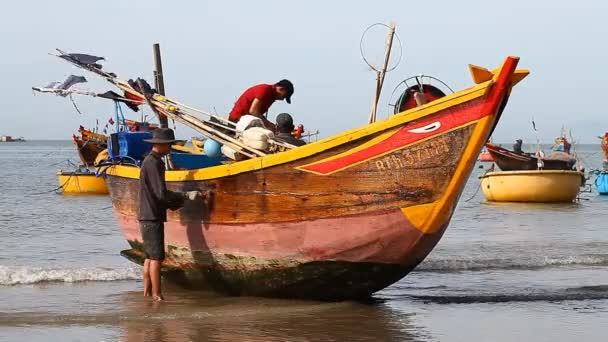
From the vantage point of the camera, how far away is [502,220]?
20.3 m

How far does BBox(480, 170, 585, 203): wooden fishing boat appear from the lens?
23.6 meters

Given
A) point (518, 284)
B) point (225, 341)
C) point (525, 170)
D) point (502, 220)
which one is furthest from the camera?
point (525, 170)

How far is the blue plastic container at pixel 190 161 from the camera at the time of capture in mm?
10148

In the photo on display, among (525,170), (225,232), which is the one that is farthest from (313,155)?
(525,170)

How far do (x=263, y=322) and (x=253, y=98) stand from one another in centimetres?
223

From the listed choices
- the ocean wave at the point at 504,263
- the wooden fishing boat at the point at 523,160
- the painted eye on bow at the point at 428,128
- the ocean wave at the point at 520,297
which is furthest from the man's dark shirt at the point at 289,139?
→ the wooden fishing boat at the point at 523,160

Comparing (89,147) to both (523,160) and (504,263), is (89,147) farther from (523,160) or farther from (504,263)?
(504,263)

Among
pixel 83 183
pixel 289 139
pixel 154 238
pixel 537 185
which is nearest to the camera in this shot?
pixel 154 238

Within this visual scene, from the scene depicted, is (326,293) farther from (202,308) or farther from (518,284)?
(518,284)

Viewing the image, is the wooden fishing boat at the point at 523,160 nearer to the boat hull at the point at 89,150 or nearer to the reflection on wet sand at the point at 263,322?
the boat hull at the point at 89,150

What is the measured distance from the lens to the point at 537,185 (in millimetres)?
23500

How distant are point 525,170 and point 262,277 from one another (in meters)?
16.7

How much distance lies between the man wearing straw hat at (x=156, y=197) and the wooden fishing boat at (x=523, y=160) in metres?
16.1

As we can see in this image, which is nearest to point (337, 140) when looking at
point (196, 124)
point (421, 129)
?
point (421, 129)
